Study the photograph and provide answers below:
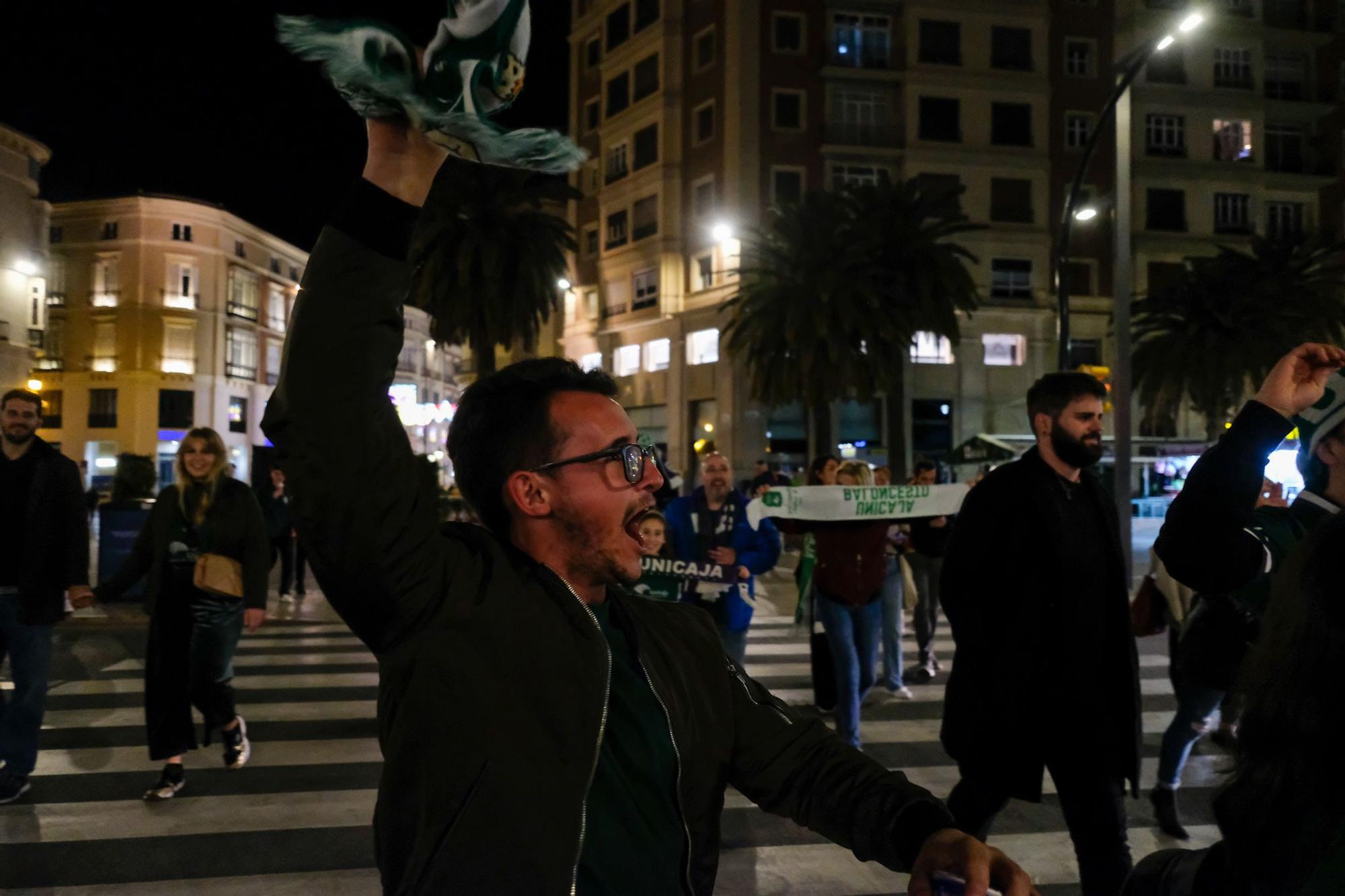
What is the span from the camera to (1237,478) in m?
2.56

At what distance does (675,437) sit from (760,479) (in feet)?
97.4

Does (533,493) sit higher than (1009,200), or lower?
lower

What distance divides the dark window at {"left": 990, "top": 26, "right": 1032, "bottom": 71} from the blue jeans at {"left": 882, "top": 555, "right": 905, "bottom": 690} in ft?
122

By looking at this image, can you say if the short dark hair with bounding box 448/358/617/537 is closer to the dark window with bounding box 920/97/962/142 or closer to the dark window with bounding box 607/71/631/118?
the dark window with bounding box 920/97/962/142

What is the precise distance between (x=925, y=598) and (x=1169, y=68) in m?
40.0

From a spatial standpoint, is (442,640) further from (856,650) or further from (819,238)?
(819,238)

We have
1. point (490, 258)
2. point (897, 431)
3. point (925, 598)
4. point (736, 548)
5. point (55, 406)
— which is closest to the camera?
point (736, 548)

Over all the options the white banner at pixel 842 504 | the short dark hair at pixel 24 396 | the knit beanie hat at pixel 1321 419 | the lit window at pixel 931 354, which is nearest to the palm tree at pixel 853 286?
the lit window at pixel 931 354

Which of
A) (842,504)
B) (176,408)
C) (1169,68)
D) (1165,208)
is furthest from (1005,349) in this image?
(176,408)

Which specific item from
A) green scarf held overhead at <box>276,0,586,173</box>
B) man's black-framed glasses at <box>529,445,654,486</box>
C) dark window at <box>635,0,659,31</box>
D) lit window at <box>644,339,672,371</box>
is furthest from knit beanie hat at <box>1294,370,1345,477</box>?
dark window at <box>635,0,659,31</box>

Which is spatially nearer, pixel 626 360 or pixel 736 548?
pixel 736 548

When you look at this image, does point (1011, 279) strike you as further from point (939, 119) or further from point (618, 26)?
point (618, 26)

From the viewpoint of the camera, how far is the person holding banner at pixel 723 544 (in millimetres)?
6617

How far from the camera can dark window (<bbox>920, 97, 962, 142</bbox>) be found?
40812 millimetres
